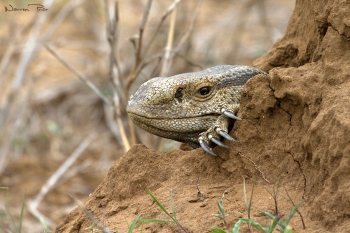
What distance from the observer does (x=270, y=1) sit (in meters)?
17.0

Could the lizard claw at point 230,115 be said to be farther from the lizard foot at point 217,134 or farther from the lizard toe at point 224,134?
the lizard toe at point 224,134

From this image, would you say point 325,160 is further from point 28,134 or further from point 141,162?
point 28,134

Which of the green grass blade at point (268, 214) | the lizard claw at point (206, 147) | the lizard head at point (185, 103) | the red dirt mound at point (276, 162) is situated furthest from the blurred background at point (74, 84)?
the green grass blade at point (268, 214)

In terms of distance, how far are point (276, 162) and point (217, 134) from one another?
44 centimetres

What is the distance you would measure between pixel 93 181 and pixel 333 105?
26.6ft

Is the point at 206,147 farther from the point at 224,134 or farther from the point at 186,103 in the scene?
the point at 186,103

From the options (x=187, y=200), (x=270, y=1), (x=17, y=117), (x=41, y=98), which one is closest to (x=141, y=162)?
(x=187, y=200)

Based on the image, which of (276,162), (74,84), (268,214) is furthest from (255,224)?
(74,84)

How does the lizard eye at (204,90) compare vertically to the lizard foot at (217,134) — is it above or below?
above

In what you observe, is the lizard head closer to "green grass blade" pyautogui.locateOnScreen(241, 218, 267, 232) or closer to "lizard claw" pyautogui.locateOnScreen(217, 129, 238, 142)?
"lizard claw" pyautogui.locateOnScreen(217, 129, 238, 142)

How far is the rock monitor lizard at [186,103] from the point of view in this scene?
4.28 m

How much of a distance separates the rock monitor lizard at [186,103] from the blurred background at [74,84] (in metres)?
4.67

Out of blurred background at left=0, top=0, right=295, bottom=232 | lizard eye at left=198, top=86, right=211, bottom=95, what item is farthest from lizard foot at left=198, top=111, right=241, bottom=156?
blurred background at left=0, top=0, right=295, bottom=232

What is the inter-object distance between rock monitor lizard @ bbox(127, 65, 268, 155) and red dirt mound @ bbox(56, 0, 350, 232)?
23 centimetres
